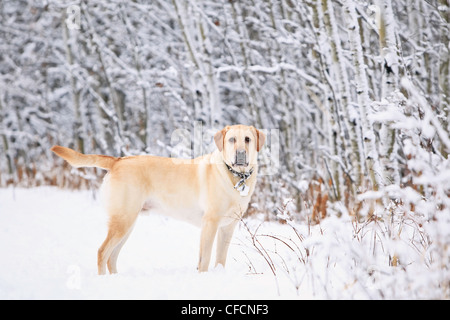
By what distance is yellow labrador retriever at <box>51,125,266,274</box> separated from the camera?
3.57 meters

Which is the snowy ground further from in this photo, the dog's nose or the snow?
the dog's nose

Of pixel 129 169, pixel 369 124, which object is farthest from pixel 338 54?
pixel 129 169

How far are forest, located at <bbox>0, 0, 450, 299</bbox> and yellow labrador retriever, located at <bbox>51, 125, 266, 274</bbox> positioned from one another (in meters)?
0.49

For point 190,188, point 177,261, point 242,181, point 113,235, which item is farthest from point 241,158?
point 177,261

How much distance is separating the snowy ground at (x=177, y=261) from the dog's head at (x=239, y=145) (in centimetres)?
57

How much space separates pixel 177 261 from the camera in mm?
4645

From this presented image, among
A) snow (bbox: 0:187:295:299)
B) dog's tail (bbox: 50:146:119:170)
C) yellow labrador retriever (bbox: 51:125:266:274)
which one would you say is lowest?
snow (bbox: 0:187:295:299)

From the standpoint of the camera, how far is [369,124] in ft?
14.4

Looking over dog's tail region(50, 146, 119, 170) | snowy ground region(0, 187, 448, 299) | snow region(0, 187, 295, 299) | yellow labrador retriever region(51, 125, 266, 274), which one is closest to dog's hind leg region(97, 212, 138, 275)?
yellow labrador retriever region(51, 125, 266, 274)

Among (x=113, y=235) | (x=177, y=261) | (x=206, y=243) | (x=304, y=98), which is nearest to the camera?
(x=206, y=243)

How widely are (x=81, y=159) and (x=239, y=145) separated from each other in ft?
4.49

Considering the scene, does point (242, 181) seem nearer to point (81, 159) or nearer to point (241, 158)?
point (241, 158)

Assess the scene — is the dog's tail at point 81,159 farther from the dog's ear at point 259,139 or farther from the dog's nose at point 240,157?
the dog's ear at point 259,139

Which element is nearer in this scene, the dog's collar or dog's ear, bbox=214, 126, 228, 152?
the dog's collar
